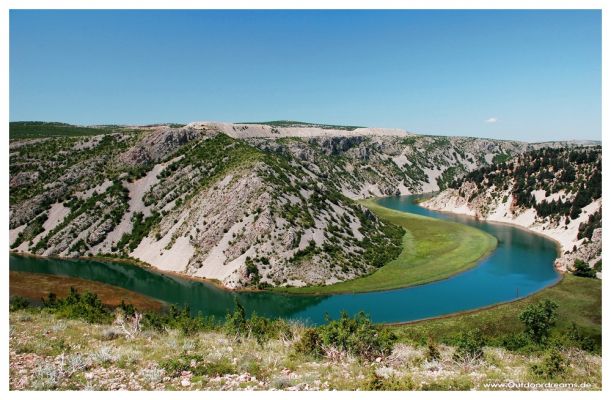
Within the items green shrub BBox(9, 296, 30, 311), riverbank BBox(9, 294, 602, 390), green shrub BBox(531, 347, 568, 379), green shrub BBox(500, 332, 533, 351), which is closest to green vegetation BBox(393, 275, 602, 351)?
green shrub BBox(500, 332, 533, 351)

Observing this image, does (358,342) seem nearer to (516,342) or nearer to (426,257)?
(516,342)

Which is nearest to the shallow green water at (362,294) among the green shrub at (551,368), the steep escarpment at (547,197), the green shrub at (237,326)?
the steep escarpment at (547,197)

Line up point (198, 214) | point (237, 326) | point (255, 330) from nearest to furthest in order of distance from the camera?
1. point (255, 330)
2. point (237, 326)
3. point (198, 214)

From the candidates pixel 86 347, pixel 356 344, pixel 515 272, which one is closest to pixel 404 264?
pixel 515 272

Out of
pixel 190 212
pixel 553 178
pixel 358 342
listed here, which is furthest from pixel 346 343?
pixel 553 178

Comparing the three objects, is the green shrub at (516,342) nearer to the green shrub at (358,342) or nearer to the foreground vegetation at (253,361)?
the foreground vegetation at (253,361)
